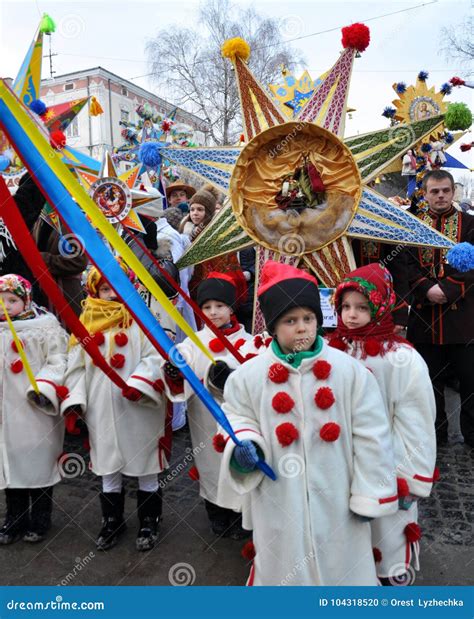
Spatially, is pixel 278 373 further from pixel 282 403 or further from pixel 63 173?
pixel 63 173

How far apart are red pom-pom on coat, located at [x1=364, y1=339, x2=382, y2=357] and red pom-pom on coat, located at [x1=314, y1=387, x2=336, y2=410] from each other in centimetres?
48

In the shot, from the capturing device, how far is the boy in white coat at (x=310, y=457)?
83.8 inches

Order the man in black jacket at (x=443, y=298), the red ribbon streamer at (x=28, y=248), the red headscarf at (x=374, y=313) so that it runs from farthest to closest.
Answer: the man in black jacket at (x=443, y=298) < the red headscarf at (x=374, y=313) < the red ribbon streamer at (x=28, y=248)

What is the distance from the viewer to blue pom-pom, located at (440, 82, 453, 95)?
5.34m

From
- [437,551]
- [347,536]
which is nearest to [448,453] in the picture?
[437,551]

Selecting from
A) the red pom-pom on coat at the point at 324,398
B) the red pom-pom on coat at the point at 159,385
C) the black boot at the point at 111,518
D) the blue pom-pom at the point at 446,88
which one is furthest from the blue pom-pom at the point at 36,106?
the blue pom-pom at the point at 446,88

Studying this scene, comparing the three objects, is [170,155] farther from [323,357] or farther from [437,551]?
[437,551]

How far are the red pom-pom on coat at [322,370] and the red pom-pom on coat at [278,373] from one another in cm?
12

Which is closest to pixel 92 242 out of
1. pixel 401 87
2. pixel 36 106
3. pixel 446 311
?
pixel 36 106

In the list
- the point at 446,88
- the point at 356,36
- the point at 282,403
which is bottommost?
the point at 282,403

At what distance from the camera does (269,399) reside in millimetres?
2227

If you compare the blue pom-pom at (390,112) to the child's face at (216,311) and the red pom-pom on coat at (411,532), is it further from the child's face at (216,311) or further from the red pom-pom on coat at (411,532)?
the red pom-pom on coat at (411,532)

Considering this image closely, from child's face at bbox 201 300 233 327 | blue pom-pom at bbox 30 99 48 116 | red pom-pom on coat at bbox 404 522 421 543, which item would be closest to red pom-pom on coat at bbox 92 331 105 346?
child's face at bbox 201 300 233 327

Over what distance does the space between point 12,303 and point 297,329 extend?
6.43 feet
